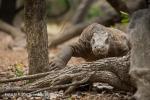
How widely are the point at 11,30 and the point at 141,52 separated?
9.51 metres

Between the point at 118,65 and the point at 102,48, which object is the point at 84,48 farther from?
the point at 118,65

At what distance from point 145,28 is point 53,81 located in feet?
4.49

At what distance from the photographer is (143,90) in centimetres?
454

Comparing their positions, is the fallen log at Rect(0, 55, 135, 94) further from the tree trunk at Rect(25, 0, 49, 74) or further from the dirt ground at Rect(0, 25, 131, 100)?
the tree trunk at Rect(25, 0, 49, 74)

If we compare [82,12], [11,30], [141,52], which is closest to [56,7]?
[82,12]

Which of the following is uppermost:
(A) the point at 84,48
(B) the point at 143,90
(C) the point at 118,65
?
(A) the point at 84,48

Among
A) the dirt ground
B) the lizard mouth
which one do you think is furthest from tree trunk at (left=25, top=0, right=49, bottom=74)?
the lizard mouth

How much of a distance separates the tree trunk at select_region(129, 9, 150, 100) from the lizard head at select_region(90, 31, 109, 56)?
1518mm

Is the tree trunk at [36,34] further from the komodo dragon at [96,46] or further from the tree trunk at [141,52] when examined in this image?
the tree trunk at [141,52]

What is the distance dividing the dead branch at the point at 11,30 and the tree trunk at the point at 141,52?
8.74 m

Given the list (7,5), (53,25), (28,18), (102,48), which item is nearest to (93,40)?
(102,48)

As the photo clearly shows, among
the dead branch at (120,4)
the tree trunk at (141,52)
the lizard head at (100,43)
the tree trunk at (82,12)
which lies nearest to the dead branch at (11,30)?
the tree trunk at (82,12)

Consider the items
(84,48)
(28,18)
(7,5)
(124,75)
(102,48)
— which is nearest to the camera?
(124,75)

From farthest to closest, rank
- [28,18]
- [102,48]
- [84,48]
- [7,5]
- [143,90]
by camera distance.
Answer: [7,5]
[84,48]
[102,48]
[28,18]
[143,90]
